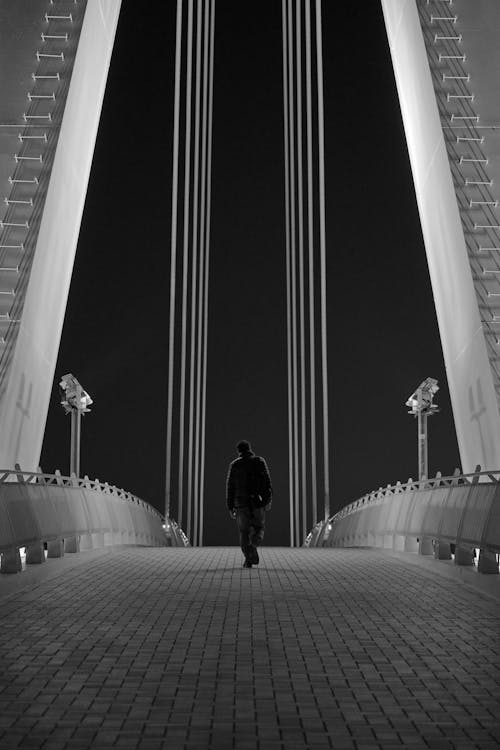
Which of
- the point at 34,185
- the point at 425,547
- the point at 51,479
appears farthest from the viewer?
the point at 51,479

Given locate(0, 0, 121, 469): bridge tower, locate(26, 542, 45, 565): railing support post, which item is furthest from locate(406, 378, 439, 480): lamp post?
locate(26, 542, 45, 565): railing support post

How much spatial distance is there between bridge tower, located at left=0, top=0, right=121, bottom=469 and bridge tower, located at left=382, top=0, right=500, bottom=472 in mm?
6114

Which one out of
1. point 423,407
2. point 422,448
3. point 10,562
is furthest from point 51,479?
point 423,407

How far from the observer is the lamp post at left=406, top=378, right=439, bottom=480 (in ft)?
114

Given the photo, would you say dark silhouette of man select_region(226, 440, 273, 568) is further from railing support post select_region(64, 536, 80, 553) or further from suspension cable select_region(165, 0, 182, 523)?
suspension cable select_region(165, 0, 182, 523)

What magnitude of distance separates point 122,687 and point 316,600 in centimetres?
410

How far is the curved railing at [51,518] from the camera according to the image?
435 inches

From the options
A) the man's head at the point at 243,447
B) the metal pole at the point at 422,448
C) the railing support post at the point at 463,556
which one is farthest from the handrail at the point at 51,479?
the metal pole at the point at 422,448

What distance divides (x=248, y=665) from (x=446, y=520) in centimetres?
679

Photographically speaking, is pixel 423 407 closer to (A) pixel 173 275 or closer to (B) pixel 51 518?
(A) pixel 173 275

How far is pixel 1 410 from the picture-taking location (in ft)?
69.5

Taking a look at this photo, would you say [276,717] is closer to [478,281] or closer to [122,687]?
[122,687]

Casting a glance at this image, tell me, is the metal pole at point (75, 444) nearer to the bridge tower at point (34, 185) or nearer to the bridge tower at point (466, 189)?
the bridge tower at point (34, 185)

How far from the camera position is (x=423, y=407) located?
117ft
